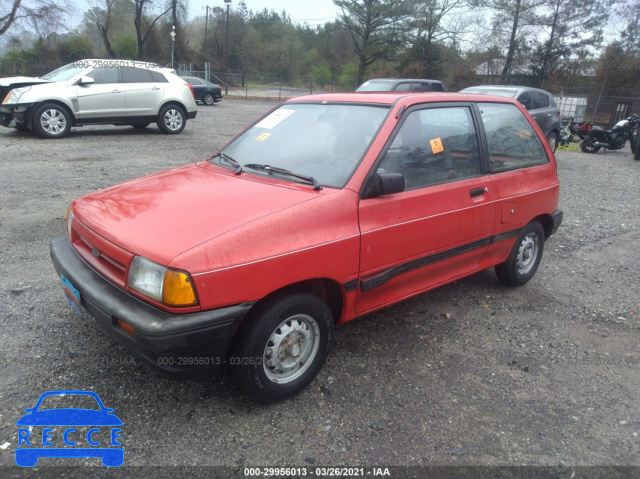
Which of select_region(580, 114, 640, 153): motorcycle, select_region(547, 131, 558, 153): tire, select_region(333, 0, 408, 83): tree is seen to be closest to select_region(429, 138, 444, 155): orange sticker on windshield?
select_region(547, 131, 558, 153): tire

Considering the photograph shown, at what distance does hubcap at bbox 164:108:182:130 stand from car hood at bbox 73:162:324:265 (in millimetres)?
9555

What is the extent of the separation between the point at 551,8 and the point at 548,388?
36.8 meters

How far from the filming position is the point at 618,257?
218 inches

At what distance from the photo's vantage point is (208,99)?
24.6 meters

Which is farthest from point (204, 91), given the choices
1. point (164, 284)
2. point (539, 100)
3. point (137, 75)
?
point (164, 284)

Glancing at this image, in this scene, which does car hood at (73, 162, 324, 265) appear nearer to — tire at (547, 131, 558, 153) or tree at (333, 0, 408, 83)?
tire at (547, 131, 558, 153)

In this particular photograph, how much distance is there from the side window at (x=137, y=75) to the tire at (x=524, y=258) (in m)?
9.96

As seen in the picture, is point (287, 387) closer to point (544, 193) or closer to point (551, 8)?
point (544, 193)

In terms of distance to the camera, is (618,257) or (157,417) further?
(618,257)

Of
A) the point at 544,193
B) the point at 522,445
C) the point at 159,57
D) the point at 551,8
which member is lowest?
the point at 522,445

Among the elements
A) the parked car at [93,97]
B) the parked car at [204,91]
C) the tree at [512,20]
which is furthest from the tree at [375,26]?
the parked car at [93,97]

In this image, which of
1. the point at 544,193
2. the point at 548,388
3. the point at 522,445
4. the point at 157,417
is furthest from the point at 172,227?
the point at 544,193

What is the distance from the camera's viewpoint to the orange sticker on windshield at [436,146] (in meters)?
3.37

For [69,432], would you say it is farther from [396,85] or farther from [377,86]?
[377,86]
